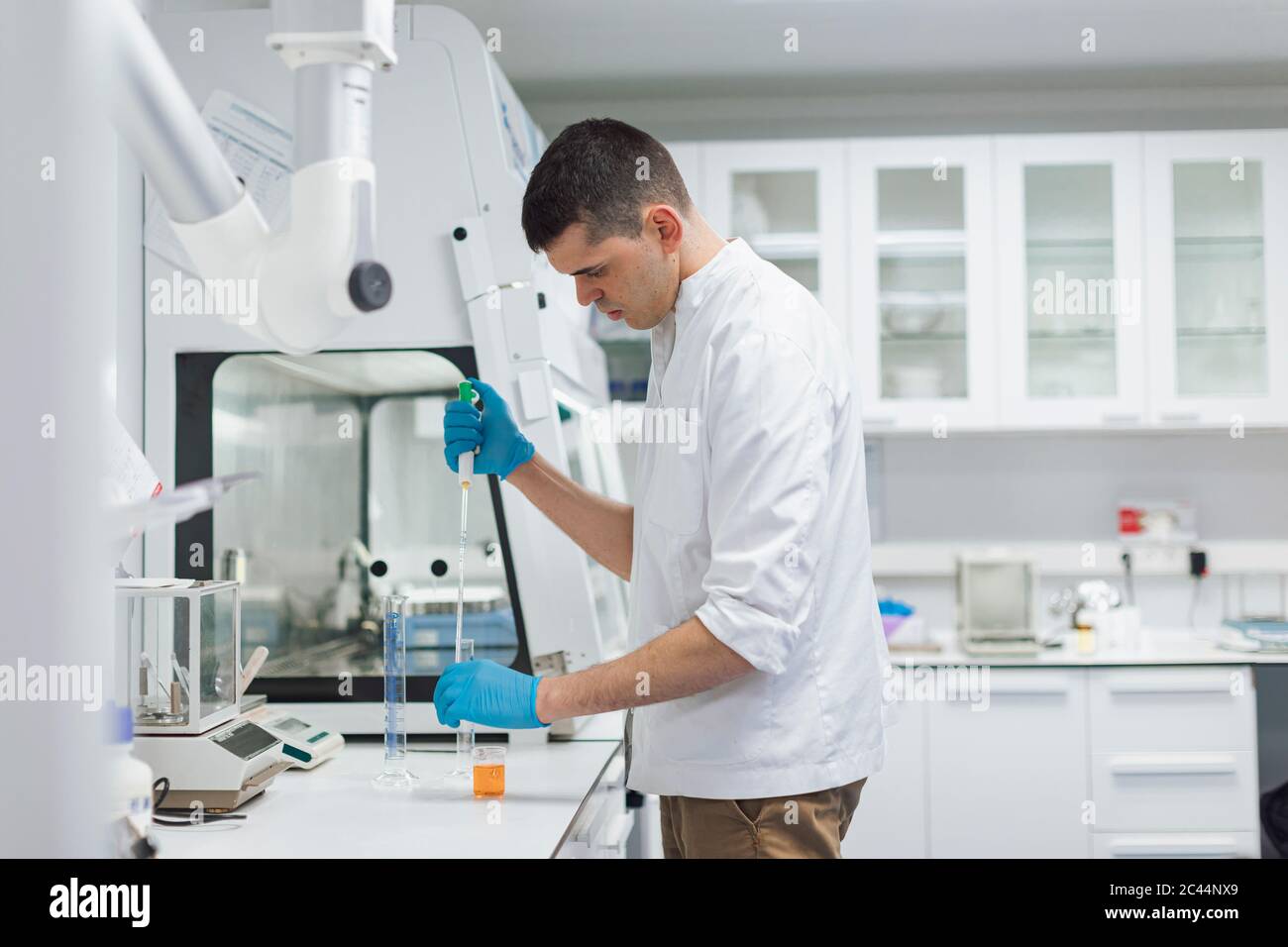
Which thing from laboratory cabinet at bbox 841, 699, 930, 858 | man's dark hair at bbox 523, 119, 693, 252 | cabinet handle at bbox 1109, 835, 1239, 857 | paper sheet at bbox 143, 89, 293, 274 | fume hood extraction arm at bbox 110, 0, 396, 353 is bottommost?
cabinet handle at bbox 1109, 835, 1239, 857

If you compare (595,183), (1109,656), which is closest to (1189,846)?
(1109,656)

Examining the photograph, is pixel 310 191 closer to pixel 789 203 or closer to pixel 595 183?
pixel 595 183

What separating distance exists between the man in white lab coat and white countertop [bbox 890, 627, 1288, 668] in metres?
1.52

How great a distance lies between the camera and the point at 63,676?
0.59 m

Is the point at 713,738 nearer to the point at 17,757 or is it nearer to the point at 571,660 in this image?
the point at 571,660

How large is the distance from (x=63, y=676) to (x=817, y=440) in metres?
0.80

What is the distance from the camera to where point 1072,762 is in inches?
105

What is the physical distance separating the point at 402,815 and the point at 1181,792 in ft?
7.17

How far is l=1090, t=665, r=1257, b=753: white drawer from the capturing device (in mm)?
2648

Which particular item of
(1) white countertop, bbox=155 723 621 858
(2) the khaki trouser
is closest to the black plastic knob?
(1) white countertop, bbox=155 723 621 858

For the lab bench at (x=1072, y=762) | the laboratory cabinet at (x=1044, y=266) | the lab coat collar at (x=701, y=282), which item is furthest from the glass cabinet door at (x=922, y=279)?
the lab coat collar at (x=701, y=282)

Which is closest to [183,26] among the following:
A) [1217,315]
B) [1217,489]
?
[1217,315]

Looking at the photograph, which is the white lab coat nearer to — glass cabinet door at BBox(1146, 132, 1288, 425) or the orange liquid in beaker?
the orange liquid in beaker

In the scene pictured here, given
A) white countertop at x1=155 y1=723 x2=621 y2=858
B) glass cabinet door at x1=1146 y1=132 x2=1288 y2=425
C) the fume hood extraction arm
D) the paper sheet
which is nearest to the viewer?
the fume hood extraction arm
